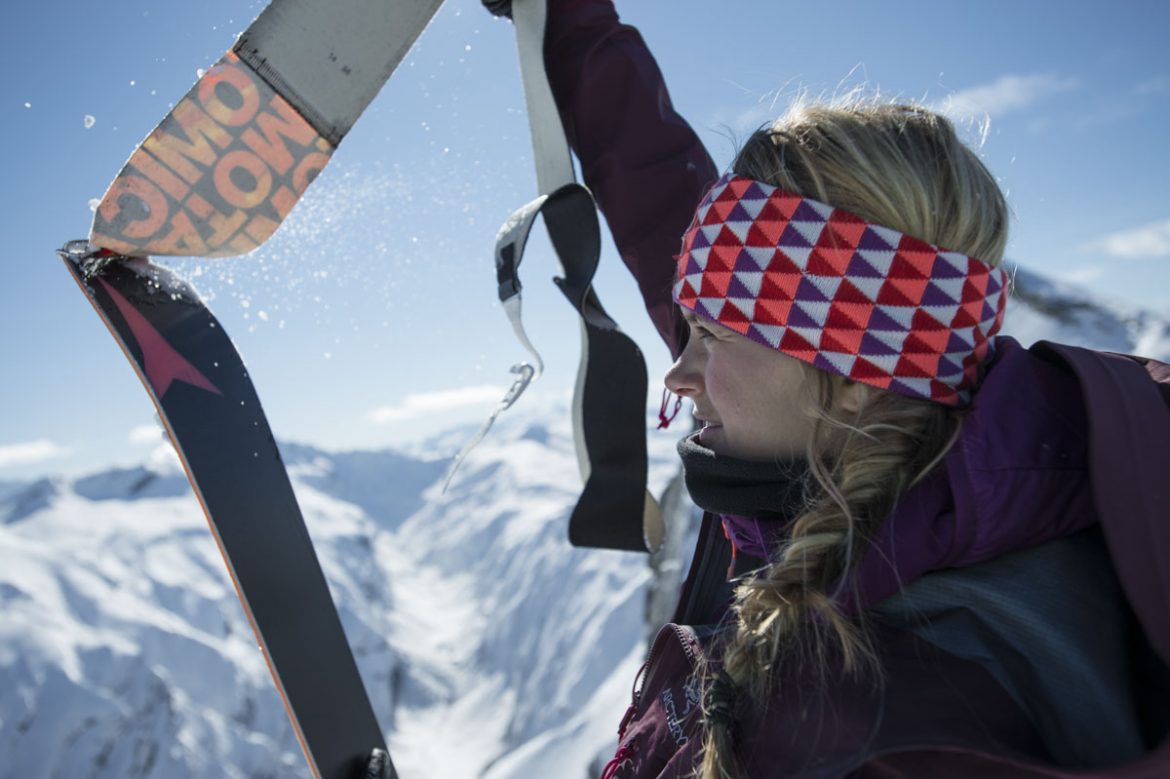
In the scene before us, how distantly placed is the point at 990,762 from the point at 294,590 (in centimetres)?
200

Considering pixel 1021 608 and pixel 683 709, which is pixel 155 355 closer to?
pixel 683 709

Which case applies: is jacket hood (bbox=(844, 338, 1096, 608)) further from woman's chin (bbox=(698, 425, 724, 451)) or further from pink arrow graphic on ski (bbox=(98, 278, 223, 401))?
pink arrow graphic on ski (bbox=(98, 278, 223, 401))

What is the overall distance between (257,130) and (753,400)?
1.77 m

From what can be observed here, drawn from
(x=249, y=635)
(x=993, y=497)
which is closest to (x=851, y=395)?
(x=993, y=497)

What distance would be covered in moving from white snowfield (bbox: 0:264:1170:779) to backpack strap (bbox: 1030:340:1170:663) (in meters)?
16.0

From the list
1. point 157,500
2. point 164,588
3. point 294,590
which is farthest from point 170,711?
point 294,590

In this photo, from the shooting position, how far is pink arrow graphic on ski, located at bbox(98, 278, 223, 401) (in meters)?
2.05

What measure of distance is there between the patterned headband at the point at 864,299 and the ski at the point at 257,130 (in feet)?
5.28

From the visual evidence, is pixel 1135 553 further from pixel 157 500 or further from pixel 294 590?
pixel 157 500

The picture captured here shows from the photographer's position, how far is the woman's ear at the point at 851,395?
1109 millimetres

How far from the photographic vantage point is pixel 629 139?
2.35 meters

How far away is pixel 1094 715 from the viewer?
2.64 ft

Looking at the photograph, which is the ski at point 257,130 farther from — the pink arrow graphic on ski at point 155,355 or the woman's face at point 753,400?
the woman's face at point 753,400

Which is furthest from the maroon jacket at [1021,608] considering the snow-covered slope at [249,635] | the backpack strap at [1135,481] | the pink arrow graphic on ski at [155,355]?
the snow-covered slope at [249,635]
